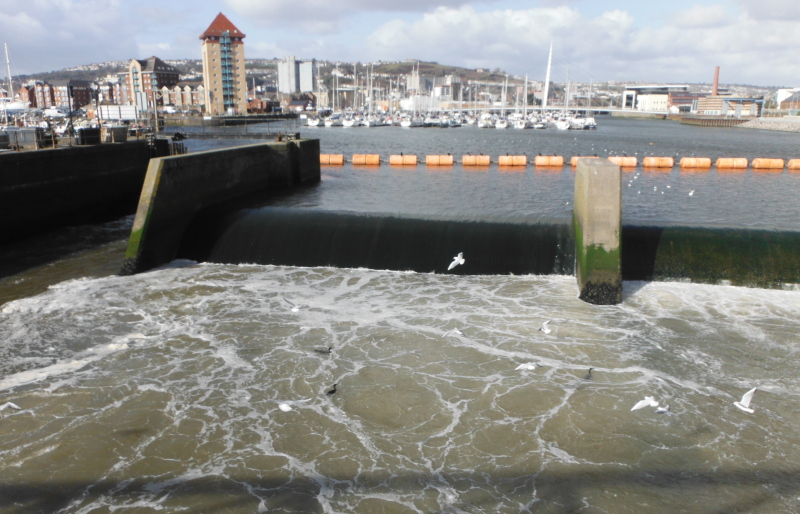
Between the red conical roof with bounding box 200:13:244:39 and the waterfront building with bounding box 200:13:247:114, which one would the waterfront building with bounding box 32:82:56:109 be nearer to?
the waterfront building with bounding box 200:13:247:114

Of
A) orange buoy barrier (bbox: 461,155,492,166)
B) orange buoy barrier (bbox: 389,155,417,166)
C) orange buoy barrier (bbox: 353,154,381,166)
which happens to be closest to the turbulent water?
orange buoy barrier (bbox: 461,155,492,166)

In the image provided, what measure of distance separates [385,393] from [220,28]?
17584cm

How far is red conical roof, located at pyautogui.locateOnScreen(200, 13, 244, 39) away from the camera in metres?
165

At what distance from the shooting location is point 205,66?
6407 inches

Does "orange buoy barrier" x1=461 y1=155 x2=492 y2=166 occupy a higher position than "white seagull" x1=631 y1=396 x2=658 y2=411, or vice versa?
"orange buoy barrier" x1=461 y1=155 x2=492 y2=166

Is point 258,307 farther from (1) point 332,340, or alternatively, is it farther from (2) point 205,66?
(2) point 205,66

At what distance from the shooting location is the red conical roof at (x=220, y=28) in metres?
165

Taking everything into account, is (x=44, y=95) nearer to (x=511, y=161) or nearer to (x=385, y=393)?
(x=511, y=161)

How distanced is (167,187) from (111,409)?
10059 millimetres

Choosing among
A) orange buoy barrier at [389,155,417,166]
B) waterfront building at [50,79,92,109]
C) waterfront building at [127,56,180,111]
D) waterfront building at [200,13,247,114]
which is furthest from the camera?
waterfront building at [127,56,180,111]

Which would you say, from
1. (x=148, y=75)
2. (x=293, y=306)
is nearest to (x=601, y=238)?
(x=293, y=306)

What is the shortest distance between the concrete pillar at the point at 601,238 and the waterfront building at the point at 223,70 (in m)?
156

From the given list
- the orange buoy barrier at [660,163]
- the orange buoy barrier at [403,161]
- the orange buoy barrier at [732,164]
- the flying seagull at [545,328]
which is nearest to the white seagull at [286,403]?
the flying seagull at [545,328]

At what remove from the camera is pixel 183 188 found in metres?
19.6
